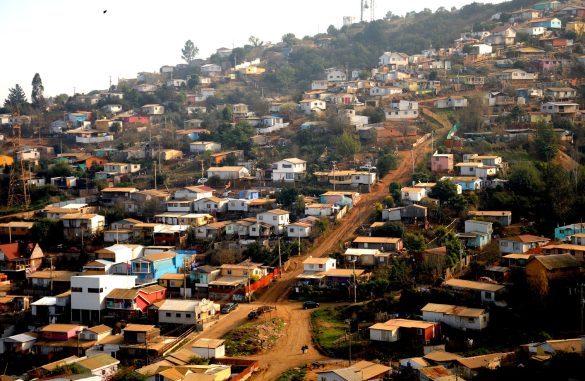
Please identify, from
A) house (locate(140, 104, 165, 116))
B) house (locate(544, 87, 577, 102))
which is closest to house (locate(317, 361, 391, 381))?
house (locate(544, 87, 577, 102))

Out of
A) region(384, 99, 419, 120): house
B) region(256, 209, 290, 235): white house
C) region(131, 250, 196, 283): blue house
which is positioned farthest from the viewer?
region(384, 99, 419, 120): house

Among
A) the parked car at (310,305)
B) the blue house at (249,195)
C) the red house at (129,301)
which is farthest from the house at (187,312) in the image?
the blue house at (249,195)

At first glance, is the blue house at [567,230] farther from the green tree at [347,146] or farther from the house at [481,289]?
the green tree at [347,146]

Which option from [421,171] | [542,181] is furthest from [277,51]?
[542,181]

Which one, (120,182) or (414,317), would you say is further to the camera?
(120,182)

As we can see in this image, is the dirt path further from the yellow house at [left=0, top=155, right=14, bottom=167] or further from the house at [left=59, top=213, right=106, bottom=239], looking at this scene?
the yellow house at [left=0, top=155, right=14, bottom=167]

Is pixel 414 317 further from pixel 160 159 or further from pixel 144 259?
pixel 160 159

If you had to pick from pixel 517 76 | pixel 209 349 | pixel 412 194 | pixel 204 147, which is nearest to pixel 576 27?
pixel 517 76
